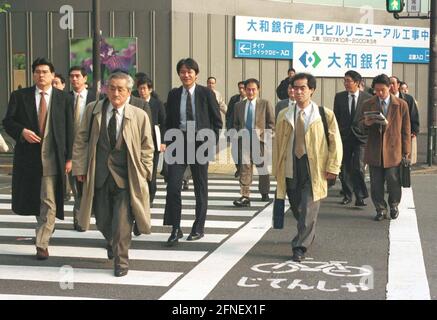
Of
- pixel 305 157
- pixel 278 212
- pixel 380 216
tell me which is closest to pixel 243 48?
pixel 380 216

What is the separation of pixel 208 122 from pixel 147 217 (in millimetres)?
1972

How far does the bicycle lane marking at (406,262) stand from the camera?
6.23m

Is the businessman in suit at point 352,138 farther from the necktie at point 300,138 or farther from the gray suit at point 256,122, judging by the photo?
the necktie at point 300,138

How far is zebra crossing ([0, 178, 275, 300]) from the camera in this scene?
635 cm

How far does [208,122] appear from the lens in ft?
28.3

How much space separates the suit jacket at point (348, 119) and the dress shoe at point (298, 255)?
3.97 m

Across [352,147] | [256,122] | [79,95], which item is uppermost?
[79,95]

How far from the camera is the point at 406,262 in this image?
7445mm

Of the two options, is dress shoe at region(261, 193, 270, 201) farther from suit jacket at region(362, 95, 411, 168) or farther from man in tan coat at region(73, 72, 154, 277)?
man in tan coat at region(73, 72, 154, 277)

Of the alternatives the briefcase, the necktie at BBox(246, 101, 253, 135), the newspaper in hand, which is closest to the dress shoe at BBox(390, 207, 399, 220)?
the briefcase

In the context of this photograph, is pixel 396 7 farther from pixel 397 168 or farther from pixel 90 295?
pixel 90 295

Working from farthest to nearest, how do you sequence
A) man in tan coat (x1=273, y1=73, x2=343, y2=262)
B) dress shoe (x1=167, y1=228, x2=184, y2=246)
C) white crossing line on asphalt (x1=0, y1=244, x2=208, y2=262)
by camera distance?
dress shoe (x1=167, y1=228, x2=184, y2=246) → white crossing line on asphalt (x1=0, y1=244, x2=208, y2=262) → man in tan coat (x1=273, y1=73, x2=343, y2=262)

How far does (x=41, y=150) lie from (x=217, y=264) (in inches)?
84.4

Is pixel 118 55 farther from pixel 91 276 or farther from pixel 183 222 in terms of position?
pixel 91 276
